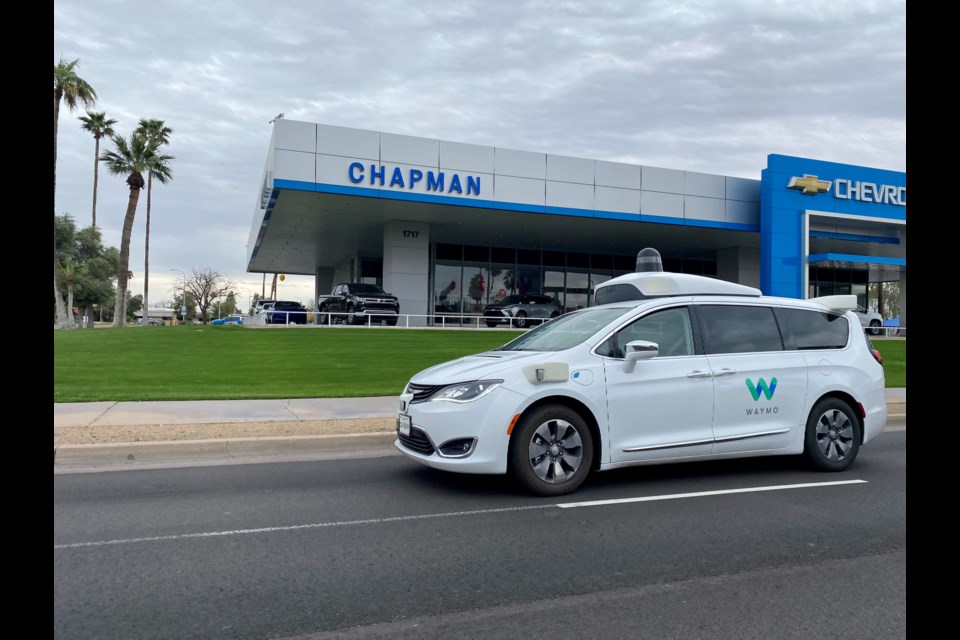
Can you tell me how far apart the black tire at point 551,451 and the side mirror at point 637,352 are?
0.71 meters

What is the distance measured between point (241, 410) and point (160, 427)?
161 centimetres

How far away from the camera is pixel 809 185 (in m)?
33.6

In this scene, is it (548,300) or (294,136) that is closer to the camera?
(294,136)

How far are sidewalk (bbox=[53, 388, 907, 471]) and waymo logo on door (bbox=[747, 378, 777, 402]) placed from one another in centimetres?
432

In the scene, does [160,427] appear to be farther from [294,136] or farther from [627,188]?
[627,188]

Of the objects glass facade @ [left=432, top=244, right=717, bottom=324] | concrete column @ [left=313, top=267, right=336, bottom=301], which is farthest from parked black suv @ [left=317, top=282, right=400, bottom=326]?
concrete column @ [left=313, top=267, right=336, bottom=301]

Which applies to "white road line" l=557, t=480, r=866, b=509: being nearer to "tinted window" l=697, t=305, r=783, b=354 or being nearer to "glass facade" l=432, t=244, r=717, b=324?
"tinted window" l=697, t=305, r=783, b=354

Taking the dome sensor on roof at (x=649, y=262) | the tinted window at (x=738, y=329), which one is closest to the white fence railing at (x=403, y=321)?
the dome sensor on roof at (x=649, y=262)

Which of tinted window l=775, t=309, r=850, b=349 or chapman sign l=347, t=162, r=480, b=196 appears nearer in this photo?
tinted window l=775, t=309, r=850, b=349

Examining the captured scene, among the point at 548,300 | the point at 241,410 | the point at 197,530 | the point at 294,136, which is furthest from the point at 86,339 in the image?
the point at 197,530

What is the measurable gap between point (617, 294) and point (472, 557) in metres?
4.39

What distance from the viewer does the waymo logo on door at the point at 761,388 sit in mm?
6934

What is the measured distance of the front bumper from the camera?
5926 millimetres

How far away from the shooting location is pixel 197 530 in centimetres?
525
